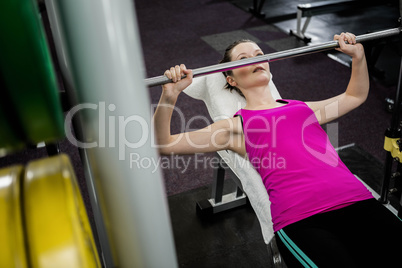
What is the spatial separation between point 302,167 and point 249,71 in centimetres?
56

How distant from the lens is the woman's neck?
1.98 m

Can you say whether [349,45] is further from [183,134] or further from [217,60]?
[217,60]

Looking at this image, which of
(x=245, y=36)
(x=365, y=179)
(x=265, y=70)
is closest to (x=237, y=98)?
(x=265, y=70)

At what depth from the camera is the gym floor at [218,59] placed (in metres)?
2.33

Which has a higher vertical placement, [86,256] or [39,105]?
[39,105]

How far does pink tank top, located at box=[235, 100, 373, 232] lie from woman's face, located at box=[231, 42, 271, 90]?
17 centimetres

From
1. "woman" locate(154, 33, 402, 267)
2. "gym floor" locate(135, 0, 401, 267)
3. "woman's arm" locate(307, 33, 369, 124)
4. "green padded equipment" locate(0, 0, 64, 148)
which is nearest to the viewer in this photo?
"green padded equipment" locate(0, 0, 64, 148)

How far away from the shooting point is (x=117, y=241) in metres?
0.29

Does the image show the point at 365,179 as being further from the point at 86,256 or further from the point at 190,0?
the point at 190,0

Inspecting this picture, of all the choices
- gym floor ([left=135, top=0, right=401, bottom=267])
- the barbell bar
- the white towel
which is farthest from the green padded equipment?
gym floor ([left=135, top=0, right=401, bottom=267])

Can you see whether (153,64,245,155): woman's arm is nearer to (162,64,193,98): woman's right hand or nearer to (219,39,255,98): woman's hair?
(162,64,193,98): woman's right hand

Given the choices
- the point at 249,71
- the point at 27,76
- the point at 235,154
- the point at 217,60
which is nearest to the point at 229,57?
the point at 249,71

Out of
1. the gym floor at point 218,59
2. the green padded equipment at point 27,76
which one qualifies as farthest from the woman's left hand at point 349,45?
the green padded equipment at point 27,76

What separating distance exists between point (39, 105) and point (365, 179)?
2.73 meters
